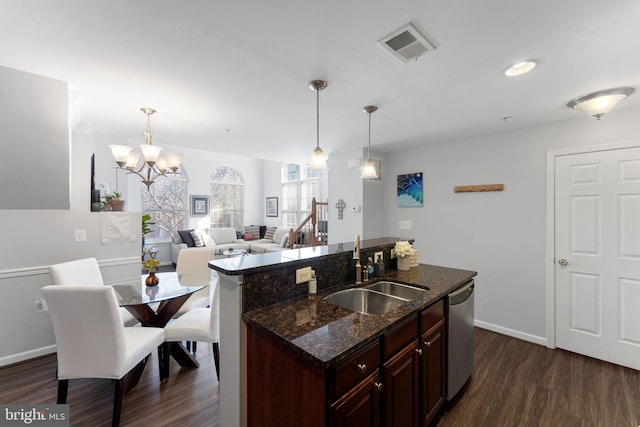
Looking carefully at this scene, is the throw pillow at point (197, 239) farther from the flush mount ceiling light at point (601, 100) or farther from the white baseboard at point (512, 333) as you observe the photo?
the flush mount ceiling light at point (601, 100)

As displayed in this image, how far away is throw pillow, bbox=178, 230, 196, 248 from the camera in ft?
22.4

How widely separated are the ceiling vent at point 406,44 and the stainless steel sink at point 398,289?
62.7 inches

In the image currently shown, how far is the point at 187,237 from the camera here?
6.86 m

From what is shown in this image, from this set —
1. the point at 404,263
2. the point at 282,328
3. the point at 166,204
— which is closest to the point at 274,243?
the point at 166,204

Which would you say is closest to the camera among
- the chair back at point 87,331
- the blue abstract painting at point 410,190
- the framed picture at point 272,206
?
the chair back at point 87,331

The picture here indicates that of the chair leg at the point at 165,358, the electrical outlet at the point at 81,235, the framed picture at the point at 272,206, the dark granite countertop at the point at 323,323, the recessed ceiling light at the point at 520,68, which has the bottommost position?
the chair leg at the point at 165,358

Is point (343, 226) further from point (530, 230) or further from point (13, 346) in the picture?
point (13, 346)

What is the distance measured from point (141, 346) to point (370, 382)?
169cm

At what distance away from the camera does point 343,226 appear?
445 cm

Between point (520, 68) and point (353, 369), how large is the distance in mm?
2208

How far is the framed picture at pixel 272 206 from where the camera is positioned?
28.5ft

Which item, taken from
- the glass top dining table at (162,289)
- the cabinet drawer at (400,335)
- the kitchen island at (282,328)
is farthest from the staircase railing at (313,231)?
the cabinet drawer at (400,335)

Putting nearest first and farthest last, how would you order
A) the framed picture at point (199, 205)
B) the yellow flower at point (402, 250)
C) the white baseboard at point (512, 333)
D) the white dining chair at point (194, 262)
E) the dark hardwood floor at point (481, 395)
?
the dark hardwood floor at point (481, 395) < the yellow flower at point (402, 250) < the white baseboard at point (512, 333) < the white dining chair at point (194, 262) < the framed picture at point (199, 205)

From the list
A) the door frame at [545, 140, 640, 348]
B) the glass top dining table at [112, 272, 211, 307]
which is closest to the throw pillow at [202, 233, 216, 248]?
the glass top dining table at [112, 272, 211, 307]
